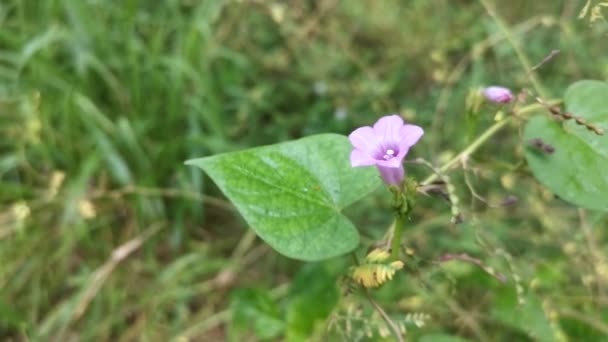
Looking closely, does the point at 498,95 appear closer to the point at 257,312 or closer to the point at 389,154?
the point at 389,154

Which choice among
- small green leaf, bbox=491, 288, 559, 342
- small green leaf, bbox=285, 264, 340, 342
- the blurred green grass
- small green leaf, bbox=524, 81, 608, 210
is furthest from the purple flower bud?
the blurred green grass

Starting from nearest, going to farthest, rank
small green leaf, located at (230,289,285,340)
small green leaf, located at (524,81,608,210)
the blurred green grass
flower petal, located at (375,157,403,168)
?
1. flower petal, located at (375,157,403,168)
2. small green leaf, located at (524,81,608,210)
3. small green leaf, located at (230,289,285,340)
4. the blurred green grass

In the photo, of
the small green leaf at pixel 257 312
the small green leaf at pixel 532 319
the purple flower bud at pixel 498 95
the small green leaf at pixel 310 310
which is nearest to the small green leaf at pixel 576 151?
the purple flower bud at pixel 498 95

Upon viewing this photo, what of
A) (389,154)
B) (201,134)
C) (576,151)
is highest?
(389,154)

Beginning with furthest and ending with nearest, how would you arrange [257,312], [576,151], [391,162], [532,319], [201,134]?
[201,134] < [257,312] < [532,319] < [576,151] < [391,162]

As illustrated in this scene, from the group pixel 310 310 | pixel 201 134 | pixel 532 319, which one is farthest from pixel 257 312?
pixel 201 134

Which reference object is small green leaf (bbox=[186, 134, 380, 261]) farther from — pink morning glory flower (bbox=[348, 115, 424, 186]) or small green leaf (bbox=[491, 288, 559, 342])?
small green leaf (bbox=[491, 288, 559, 342])
